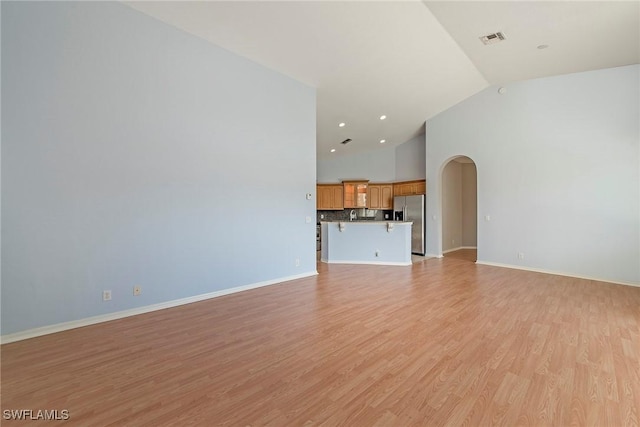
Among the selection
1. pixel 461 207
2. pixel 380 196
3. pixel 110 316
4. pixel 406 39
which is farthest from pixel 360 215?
pixel 110 316

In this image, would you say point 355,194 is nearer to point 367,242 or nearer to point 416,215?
point 416,215

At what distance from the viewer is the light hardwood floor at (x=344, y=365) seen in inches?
65.9

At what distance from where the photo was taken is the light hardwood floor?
1.67 m

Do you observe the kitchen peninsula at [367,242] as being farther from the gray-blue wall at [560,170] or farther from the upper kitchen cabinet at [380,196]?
the upper kitchen cabinet at [380,196]

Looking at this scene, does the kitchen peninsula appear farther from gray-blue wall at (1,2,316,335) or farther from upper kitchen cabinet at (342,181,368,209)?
upper kitchen cabinet at (342,181,368,209)

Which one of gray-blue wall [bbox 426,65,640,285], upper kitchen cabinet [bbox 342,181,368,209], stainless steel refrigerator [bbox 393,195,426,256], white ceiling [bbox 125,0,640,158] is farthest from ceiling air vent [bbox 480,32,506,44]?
upper kitchen cabinet [bbox 342,181,368,209]

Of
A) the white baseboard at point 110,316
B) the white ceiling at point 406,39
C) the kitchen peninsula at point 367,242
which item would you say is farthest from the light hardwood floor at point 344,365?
the white ceiling at point 406,39

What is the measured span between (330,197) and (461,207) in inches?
174

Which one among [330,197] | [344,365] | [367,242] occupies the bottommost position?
[344,365]

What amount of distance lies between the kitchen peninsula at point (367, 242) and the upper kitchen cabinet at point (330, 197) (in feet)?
9.68

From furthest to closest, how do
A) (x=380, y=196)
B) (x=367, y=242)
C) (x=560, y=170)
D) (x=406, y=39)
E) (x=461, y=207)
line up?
(x=461, y=207) → (x=380, y=196) → (x=367, y=242) → (x=560, y=170) → (x=406, y=39)

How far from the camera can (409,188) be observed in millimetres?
8523

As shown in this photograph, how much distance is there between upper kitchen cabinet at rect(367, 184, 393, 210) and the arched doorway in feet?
5.52

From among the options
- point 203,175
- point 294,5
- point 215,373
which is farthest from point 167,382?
point 294,5
